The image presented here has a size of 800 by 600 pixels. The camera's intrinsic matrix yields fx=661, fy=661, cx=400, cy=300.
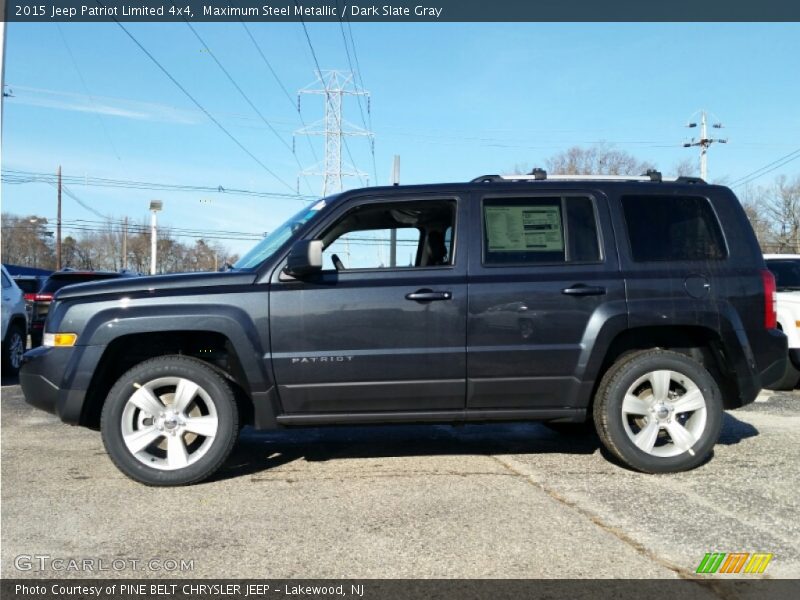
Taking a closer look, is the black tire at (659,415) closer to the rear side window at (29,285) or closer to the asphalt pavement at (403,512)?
the asphalt pavement at (403,512)

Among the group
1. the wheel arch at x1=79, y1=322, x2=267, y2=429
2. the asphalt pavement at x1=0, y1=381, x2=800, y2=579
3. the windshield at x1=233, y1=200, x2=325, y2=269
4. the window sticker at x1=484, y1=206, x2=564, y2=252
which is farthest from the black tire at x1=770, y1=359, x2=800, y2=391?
the wheel arch at x1=79, y1=322, x2=267, y2=429

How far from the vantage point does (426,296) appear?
4352 millimetres

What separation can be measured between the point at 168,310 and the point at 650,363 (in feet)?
10.7

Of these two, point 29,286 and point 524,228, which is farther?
point 29,286

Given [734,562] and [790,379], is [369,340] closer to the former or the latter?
[734,562]

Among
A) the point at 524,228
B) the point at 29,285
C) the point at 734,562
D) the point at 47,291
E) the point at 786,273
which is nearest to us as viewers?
the point at 734,562

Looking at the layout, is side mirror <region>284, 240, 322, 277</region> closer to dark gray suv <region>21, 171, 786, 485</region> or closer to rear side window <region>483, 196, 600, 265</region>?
dark gray suv <region>21, 171, 786, 485</region>

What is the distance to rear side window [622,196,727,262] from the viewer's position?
4.67m

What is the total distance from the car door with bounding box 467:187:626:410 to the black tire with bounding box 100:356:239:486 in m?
1.65

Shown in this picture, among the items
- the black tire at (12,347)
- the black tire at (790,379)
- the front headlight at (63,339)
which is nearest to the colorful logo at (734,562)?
the front headlight at (63,339)

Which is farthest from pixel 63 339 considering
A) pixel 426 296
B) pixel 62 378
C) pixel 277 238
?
pixel 426 296

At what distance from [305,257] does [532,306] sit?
1539 millimetres

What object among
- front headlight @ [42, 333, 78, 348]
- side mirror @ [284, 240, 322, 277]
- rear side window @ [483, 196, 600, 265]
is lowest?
front headlight @ [42, 333, 78, 348]

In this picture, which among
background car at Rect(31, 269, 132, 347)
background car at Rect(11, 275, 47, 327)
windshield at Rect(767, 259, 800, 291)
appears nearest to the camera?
windshield at Rect(767, 259, 800, 291)
